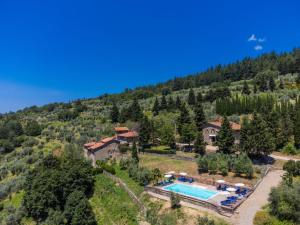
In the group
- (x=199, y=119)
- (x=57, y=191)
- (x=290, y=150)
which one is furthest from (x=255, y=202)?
(x=199, y=119)

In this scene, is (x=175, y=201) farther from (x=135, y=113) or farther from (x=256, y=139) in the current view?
(x=135, y=113)

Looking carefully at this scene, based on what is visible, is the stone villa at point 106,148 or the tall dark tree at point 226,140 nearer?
the tall dark tree at point 226,140

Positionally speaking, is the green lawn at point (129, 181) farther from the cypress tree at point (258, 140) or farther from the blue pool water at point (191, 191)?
the cypress tree at point (258, 140)

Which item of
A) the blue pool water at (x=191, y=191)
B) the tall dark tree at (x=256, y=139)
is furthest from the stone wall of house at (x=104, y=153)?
the tall dark tree at (x=256, y=139)

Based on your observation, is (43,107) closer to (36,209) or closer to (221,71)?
(221,71)

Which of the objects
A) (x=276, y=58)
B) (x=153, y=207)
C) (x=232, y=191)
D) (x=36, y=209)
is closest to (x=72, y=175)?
(x=36, y=209)

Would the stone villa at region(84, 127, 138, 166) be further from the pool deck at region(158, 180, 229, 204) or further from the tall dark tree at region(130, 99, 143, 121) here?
the pool deck at region(158, 180, 229, 204)
